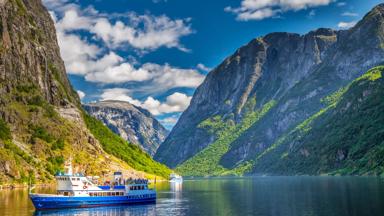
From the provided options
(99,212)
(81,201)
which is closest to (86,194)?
(81,201)

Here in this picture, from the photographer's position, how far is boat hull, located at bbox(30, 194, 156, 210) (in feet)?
456

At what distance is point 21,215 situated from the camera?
387 ft

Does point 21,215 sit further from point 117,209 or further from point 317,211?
point 317,211

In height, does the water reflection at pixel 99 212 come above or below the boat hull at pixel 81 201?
below

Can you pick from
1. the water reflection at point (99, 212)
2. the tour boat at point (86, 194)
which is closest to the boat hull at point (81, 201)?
the tour boat at point (86, 194)

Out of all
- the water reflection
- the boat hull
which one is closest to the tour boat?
the boat hull

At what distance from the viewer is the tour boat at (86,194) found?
466 ft

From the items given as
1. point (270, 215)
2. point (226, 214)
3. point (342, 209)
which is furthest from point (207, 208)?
point (342, 209)

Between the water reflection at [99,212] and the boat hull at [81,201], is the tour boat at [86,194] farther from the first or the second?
the water reflection at [99,212]

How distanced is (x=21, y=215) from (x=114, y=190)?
43099 mm

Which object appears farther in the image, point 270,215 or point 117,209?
point 117,209

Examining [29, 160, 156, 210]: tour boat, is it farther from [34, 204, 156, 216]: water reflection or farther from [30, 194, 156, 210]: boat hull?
[34, 204, 156, 216]: water reflection

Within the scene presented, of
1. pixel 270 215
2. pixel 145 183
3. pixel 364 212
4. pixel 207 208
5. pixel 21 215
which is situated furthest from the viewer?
pixel 145 183

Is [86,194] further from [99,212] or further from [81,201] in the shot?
[99,212]
